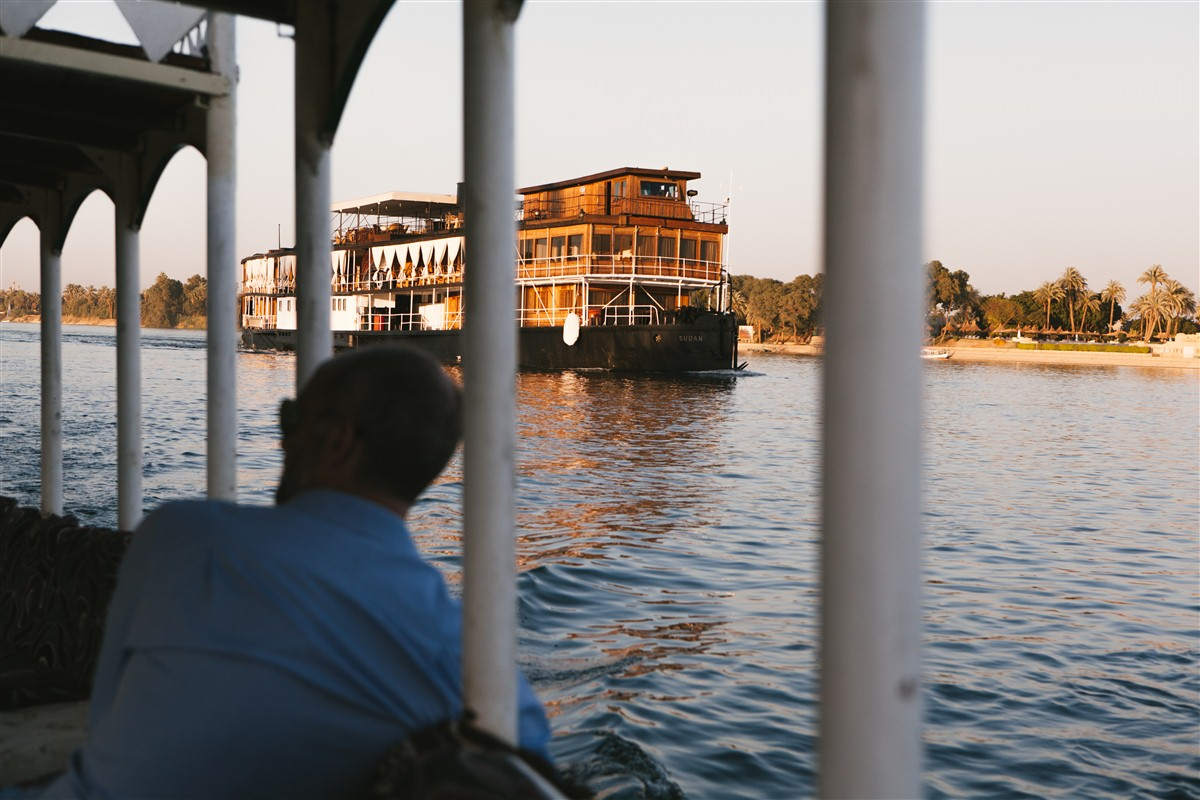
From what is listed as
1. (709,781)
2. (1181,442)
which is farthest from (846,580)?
(1181,442)

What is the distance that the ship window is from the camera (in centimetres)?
3584

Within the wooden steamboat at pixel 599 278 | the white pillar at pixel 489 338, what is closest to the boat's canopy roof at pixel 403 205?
the wooden steamboat at pixel 599 278

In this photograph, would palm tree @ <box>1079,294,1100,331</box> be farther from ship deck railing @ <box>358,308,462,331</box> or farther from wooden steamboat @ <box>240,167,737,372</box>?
ship deck railing @ <box>358,308,462,331</box>

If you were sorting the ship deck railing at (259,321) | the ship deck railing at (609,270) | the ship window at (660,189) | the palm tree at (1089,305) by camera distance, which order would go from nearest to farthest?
the ship deck railing at (609,270), the ship window at (660,189), the ship deck railing at (259,321), the palm tree at (1089,305)

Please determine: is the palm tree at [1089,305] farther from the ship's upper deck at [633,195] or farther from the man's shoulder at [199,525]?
the man's shoulder at [199,525]

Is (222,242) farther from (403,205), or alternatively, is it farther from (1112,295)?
(1112,295)

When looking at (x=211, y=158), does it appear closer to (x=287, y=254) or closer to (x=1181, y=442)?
(x=1181, y=442)

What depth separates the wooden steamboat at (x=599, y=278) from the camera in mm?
33281

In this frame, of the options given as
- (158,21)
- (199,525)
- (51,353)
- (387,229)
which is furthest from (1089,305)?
(199,525)

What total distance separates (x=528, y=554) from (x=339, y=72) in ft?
21.8

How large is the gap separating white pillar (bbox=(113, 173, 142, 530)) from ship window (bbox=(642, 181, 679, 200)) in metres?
32.1

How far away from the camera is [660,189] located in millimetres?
36125

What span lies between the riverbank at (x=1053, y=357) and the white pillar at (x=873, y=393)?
68459 millimetres

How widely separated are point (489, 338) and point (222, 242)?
2055mm
